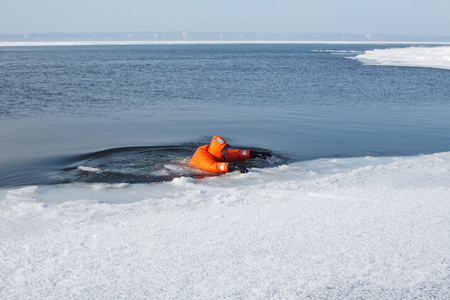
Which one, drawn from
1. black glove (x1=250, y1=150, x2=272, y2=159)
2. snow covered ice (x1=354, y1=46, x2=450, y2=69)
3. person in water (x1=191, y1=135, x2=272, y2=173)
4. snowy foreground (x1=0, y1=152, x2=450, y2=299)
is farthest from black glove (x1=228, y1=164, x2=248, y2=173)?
snow covered ice (x1=354, y1=46, x2=450, y2=69)

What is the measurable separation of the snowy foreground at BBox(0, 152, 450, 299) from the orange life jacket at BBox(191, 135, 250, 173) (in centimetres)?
88

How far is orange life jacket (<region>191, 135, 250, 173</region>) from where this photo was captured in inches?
271

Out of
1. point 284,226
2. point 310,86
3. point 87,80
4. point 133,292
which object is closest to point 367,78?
point 310,86

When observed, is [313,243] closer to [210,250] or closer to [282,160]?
[210,250]

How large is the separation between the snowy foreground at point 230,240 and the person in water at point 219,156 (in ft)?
2.62

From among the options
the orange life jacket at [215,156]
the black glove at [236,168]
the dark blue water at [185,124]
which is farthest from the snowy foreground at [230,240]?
the dark blue water at [185,124]

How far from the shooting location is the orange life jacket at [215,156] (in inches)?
271

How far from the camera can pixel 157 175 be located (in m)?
6.82

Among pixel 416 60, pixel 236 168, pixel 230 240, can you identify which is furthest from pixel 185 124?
pixel 416 60

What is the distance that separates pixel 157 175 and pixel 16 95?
40.3 feet

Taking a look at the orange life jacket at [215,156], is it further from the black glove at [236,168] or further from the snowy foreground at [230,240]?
the snowy foreground at [230,240]

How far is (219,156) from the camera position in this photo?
7410 millimetres

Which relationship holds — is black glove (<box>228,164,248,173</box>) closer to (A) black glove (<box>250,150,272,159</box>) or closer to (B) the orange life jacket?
(B) the orange life jacket

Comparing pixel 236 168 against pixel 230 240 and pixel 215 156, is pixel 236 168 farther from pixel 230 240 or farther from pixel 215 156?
pixel 230 240
